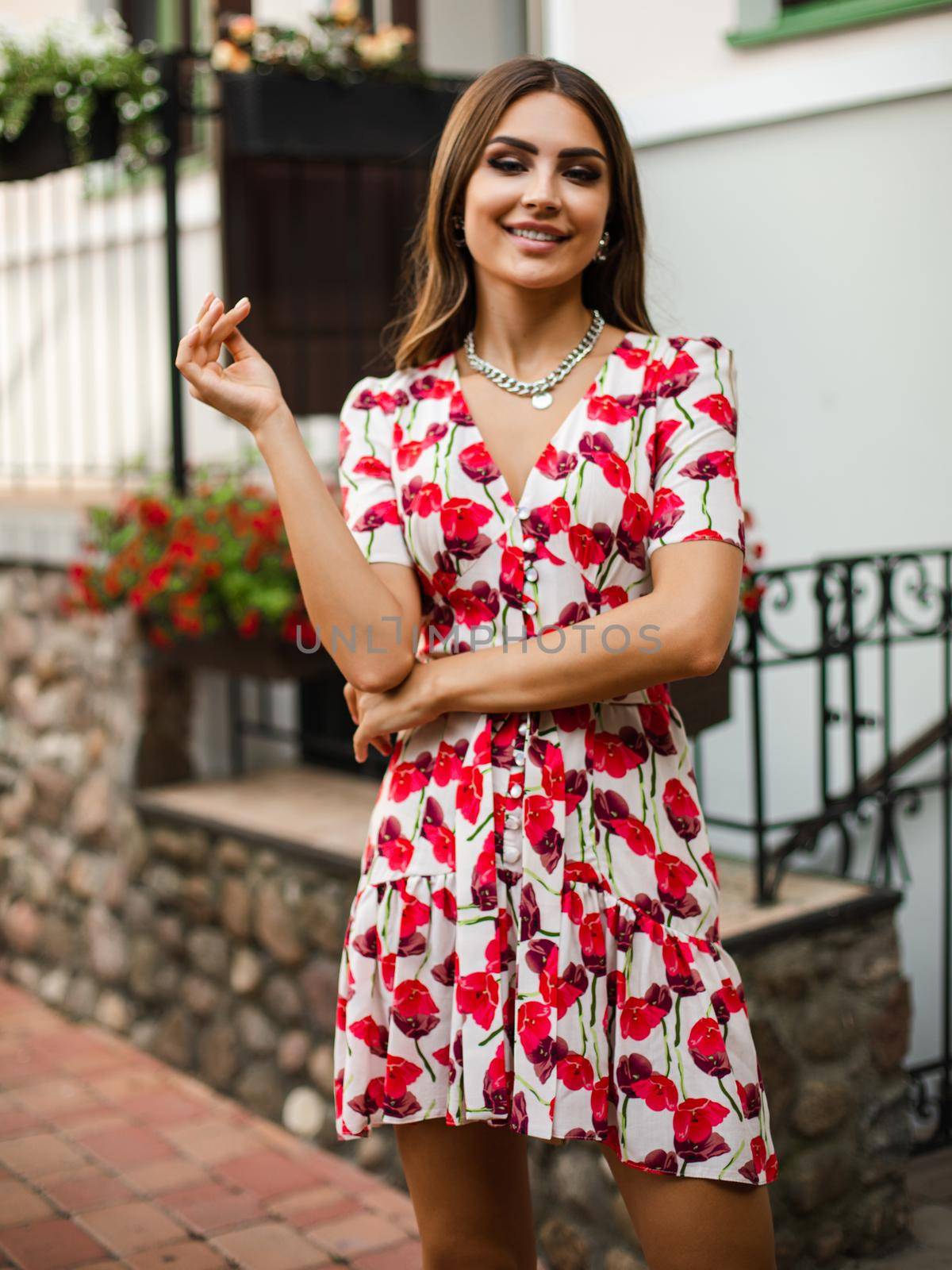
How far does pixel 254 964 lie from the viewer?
14.2ft

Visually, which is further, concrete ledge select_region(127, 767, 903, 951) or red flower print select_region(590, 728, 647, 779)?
concrete ledge select_region(127, 767, 903, 951)

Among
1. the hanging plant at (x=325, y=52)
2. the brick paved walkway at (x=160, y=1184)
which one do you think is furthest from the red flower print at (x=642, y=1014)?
the hanging plant at (x=325, y=52)

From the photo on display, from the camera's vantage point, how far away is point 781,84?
4.51 meters

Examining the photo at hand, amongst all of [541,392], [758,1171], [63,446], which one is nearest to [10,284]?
[63,446]

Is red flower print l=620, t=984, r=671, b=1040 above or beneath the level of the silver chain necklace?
beneath

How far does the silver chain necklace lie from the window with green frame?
95.6 inches

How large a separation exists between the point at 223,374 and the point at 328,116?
11.3 ft

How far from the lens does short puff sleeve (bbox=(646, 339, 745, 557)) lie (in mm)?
2039

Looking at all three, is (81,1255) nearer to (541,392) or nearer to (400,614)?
(400,614)

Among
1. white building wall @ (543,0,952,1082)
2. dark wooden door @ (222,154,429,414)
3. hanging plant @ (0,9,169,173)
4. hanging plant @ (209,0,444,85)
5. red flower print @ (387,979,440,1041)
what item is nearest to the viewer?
red flower print @ (387,979,440,1041)

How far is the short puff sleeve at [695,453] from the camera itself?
6.69 ft

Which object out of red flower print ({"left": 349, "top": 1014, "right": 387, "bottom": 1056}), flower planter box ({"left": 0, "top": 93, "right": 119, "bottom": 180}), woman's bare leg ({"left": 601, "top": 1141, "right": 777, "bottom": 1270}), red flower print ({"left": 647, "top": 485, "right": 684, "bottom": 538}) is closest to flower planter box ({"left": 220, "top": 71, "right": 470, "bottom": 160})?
flower planter box ({"left": 0, "top": 93, "right": 119, "bottom": 180})

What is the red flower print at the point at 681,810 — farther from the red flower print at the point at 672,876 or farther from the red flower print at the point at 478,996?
the red flower print at the point at 478,996

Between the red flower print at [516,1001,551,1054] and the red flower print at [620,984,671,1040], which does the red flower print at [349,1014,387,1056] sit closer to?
the red flower print at [516,1001,551,1054]
